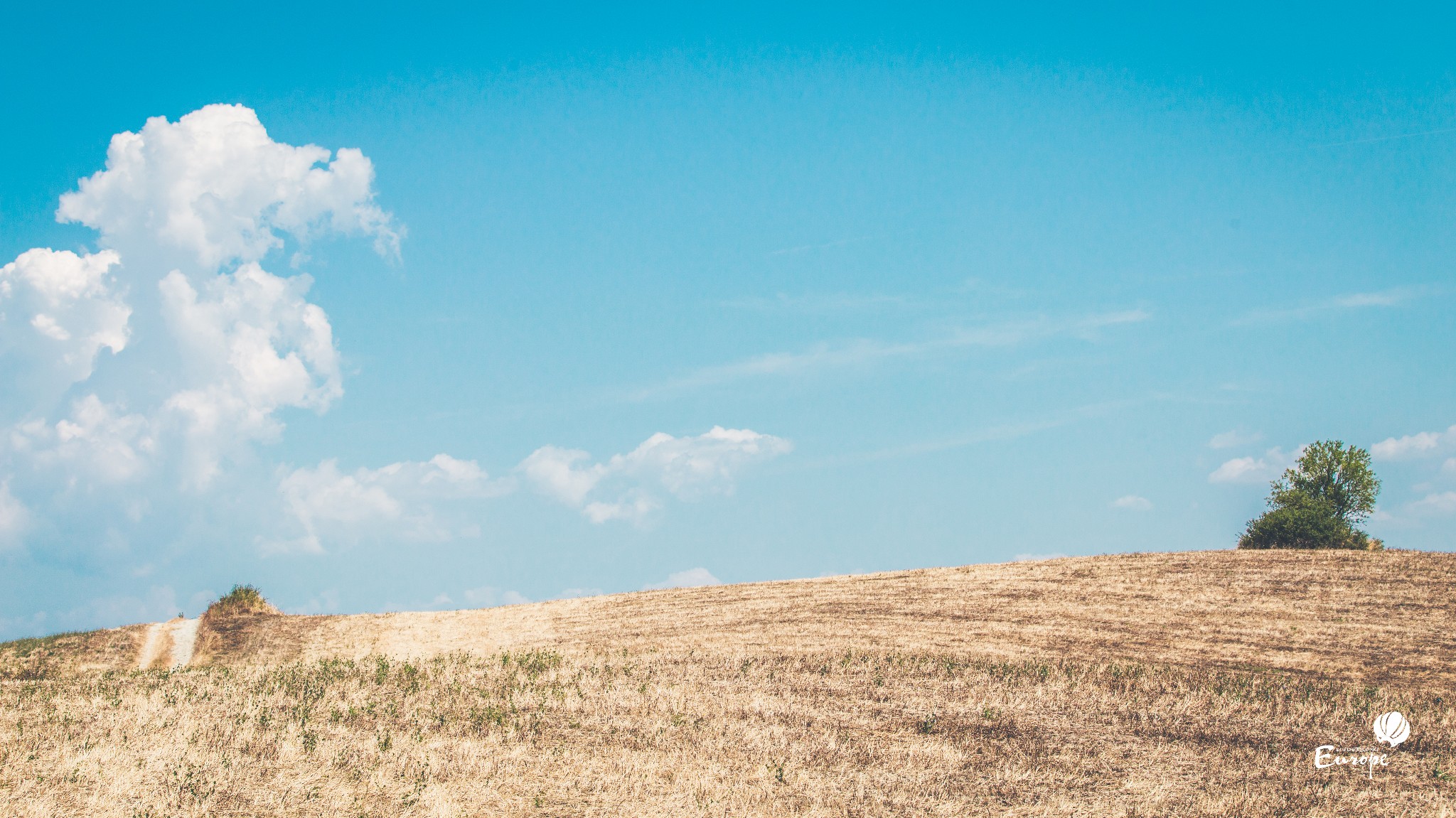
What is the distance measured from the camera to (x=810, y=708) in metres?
20.5

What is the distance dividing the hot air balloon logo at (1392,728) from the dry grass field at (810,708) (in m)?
0.35

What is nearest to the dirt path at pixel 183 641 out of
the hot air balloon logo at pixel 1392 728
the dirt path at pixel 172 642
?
the dirt path at pixel 172 642

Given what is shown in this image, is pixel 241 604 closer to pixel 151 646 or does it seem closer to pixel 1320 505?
pixel 151 646

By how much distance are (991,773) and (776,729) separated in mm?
4268

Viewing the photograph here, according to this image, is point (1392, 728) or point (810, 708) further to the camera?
point (810, 708)

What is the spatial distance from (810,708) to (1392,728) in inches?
434

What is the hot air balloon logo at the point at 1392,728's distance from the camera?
18.1m

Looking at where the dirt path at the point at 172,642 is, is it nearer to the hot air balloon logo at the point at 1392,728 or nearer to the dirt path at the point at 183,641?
the dirt path at the point at 183,641

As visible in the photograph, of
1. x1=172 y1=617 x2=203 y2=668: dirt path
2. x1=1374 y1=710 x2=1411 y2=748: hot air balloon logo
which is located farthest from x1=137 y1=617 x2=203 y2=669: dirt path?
x1=1374 y1=710 x2=1411 y2=748: hot air balloon logo

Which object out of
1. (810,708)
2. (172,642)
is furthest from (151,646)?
(810,708)

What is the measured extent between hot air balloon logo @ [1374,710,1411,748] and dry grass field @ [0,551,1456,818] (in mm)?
345

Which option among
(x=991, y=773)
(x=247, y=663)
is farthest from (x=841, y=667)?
(x=247, y=663)

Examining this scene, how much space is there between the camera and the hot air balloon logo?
18062 mm

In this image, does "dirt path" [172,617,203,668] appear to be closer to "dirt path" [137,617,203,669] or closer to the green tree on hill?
"dirt path" [137,617,203,669]
